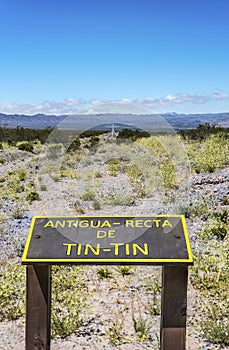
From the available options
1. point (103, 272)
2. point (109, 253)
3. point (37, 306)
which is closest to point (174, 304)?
point (109, 253)

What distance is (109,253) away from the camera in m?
2.90

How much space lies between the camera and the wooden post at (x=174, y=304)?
3.00 meters

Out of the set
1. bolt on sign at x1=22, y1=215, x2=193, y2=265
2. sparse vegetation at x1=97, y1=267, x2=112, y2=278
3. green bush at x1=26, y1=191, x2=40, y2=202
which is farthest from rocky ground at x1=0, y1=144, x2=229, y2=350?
green bush at x1=26, y1=191, x2=40, y2=202

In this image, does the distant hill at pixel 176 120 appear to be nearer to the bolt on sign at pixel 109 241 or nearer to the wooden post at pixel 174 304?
the bolt on sign at pixel 109 241

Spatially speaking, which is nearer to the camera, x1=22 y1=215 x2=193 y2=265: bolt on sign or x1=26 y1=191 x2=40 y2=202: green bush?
x1=22 y1=215 x2=193 y2=265: bolt on sign

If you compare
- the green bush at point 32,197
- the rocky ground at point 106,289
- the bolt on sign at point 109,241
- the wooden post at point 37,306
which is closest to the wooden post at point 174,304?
the bolt on sign at point 109,241

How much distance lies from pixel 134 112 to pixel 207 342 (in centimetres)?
233

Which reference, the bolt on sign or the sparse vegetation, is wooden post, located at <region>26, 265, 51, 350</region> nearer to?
the bolt on sign

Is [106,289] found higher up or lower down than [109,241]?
lower down

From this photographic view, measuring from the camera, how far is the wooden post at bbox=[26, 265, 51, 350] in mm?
3016

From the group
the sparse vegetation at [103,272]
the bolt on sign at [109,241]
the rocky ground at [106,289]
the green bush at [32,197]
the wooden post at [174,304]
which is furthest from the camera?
the green bush at [32,197]

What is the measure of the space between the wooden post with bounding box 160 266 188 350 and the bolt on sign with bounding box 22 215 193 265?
181mm

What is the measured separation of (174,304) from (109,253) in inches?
24.5

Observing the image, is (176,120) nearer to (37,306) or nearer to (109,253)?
(109,253)
